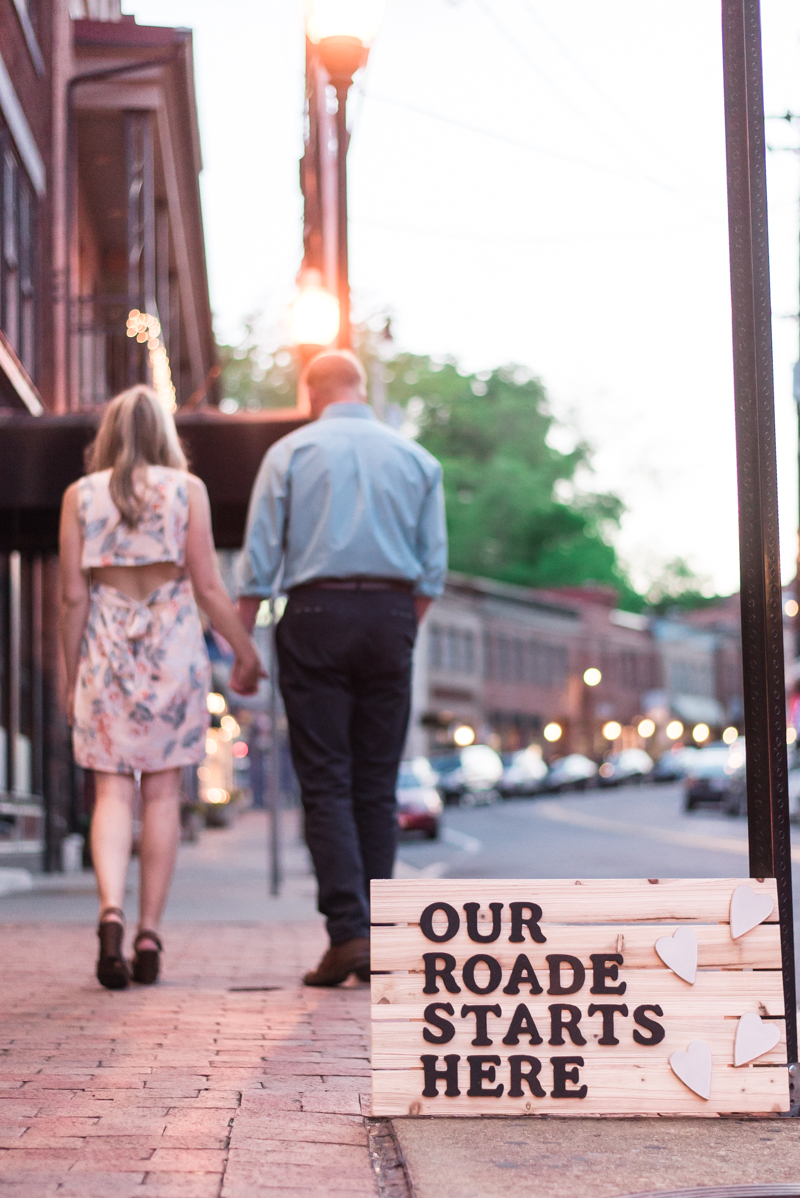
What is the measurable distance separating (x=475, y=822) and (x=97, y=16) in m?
18.7

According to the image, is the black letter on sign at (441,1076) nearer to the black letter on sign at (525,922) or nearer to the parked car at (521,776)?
the black letter on sign at (525,922)

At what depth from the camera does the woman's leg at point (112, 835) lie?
4699 mm

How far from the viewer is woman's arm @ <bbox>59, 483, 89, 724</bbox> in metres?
4.96

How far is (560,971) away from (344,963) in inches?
68.9

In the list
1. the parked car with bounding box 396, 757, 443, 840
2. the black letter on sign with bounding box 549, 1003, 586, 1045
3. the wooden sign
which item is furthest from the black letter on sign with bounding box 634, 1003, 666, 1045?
the parked car with bounding box 396, 757, 443, 840

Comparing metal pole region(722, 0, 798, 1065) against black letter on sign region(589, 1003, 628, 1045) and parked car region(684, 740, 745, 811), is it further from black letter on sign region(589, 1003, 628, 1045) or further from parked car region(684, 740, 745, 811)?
parked car region(684, 740, 745, 811)

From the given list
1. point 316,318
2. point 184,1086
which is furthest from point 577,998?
point 316,318

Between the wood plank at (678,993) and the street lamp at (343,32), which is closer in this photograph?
the wood plank at (678,993)

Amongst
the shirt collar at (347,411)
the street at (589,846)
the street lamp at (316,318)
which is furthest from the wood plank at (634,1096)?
the street lamp at (316,318)

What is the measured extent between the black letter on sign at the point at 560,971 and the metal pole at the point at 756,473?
0.40 meters

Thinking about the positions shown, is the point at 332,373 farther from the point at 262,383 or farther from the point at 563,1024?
the point at 262,383

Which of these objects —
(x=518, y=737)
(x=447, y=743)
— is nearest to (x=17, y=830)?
(x=447, y=743)

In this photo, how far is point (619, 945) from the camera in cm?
298

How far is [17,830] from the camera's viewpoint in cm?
1275
